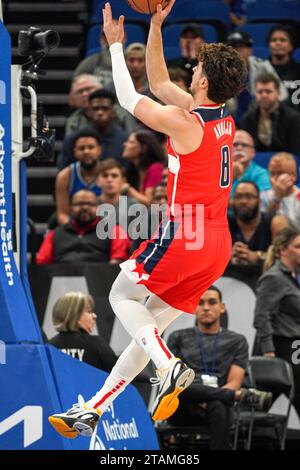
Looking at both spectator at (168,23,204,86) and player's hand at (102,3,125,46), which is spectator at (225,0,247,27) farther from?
player's hand at (102,3,125,46)

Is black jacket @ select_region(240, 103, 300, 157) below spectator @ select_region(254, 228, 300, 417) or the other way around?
the other way around

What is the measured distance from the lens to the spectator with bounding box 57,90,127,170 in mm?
12617

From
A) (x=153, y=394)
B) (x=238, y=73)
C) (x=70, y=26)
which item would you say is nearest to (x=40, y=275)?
(x=153, y=394)

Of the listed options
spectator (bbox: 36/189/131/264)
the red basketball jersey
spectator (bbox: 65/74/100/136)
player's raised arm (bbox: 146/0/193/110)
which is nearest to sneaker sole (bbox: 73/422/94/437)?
the red basketball jersey

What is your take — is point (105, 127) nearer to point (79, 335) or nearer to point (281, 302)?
point (281, 302)

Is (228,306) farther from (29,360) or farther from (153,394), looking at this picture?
(29,360)

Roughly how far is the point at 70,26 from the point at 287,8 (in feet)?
10.8

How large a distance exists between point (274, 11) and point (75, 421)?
377 inches

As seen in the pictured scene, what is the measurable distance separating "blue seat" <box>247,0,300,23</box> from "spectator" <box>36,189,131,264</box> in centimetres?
480

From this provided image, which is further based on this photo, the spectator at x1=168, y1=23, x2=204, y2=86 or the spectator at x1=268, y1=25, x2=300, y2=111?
the spectator at x1=168, y1=23, x2=204, y2=86

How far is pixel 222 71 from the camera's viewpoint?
6.46 metres

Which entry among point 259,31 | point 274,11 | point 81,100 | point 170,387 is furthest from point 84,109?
point 170,387

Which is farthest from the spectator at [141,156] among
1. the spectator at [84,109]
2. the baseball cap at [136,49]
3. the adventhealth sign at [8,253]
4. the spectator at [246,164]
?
the adventhealth sign at [8,253]

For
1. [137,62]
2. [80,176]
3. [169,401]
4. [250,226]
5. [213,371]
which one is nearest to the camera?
[169,401]
